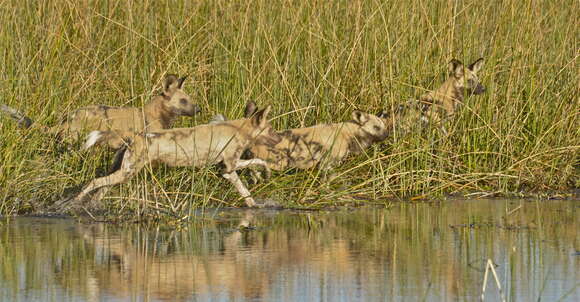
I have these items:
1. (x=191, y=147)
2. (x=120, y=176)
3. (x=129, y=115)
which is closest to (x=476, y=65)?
(x=191, y=147)

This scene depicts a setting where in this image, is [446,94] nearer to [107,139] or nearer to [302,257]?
[107,139]

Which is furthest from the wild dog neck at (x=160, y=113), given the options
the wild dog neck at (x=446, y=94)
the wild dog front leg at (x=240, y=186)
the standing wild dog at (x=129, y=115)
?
the wild dog neck at (x=446, y=94)

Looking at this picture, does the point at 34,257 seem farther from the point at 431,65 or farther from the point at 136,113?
the point at 431,65

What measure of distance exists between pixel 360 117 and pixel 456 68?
128cm

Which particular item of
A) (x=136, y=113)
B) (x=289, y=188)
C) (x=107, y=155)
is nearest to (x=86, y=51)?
(x=136, y=113)

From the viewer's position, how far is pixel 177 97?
1159 cm

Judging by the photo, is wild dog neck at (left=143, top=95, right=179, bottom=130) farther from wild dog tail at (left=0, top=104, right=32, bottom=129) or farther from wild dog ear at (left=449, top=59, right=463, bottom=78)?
wild dog ear at (left=449, top=59, right=463, bottom=78)

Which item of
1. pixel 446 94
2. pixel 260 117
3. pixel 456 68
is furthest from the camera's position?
pixel 456 68

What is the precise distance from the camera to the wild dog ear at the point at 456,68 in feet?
39.2

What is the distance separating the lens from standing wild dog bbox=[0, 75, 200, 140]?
10.3 meters

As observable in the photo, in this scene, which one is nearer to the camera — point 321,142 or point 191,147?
point 191,147

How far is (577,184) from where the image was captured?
11.2 metres

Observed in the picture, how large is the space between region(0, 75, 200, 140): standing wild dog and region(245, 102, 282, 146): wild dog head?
0.75m

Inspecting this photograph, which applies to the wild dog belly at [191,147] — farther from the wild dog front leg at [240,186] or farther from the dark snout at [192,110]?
the dark snout at [192,110]
